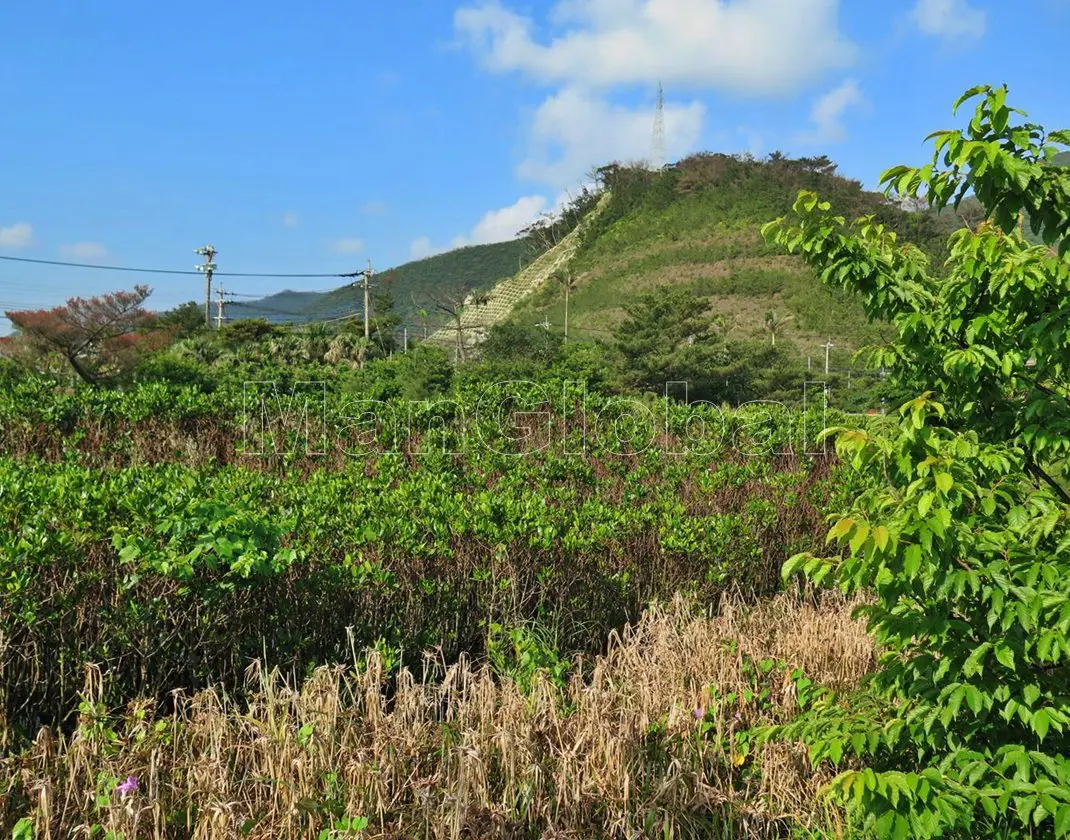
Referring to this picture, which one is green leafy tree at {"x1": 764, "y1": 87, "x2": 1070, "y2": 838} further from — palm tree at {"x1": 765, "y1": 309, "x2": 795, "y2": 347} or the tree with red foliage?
palm tree at {"x1": 765, "y1": 309, "x2": 795, "y2": 347}

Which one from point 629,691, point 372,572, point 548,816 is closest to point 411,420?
point 372,572

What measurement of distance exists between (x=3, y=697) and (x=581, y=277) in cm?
4769

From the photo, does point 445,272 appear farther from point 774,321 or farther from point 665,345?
point 665,345

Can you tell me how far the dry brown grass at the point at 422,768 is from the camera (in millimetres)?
2207

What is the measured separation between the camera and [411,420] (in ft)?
23.1

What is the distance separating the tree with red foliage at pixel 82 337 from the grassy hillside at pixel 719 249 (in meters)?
22.3

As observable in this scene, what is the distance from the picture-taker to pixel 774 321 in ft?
112

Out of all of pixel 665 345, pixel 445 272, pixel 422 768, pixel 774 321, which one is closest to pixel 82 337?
pixel 422 768

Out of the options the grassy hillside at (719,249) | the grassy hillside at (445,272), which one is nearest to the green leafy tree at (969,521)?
the grassy hillside at (719,249)

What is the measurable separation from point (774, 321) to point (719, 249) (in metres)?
13.2

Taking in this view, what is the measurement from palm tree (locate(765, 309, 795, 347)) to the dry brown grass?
31.6m

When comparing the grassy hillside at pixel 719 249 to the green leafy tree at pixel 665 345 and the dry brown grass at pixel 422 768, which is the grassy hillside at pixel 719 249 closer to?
the green leafy tree at pixel 665 345

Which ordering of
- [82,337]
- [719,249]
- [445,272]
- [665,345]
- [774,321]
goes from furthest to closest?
[445,272] < [719,249] < [774,321] < [665,345] < [82,337]

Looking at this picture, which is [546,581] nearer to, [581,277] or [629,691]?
[629,691]
